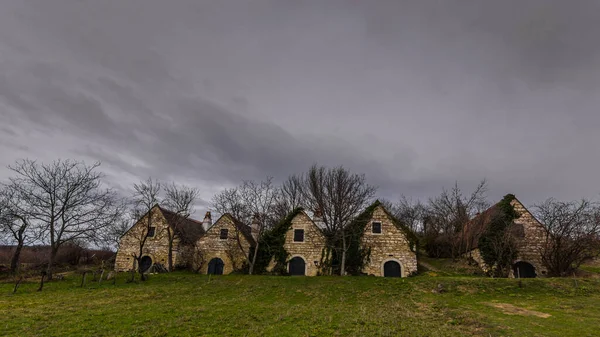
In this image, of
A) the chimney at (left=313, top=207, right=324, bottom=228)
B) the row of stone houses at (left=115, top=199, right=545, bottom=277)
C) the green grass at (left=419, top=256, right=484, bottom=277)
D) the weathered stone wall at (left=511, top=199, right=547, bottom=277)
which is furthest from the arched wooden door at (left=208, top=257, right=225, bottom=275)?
the weathered stone wall at (left=511, top=199, right=547, bottom=277)

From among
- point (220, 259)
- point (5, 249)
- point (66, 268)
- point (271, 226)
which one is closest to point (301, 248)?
point (271, 226)

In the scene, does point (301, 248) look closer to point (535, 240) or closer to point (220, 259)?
point (220, 259)

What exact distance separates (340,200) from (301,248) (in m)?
5.98

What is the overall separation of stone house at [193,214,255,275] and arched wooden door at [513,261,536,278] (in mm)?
23174

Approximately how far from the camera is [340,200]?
81.4 ft

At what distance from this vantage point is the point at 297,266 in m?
26.2

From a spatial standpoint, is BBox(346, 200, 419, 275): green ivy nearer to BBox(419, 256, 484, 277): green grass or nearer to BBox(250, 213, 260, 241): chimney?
BBox(419, 256, 484, 277): green grass

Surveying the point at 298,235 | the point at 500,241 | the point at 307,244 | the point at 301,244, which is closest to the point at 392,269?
the point at 307,244

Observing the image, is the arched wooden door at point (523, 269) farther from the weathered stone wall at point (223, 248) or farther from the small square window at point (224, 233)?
the small square window at point (224, 233)

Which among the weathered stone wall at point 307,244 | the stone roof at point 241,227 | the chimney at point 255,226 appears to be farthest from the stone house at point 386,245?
the stone roof at point 241,227

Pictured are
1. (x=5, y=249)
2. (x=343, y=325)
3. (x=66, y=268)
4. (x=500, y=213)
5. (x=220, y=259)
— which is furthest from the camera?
(x=5, y=249)

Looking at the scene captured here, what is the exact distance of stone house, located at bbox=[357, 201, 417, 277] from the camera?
24.7m

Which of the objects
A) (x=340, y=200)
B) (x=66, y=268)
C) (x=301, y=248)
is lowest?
(x=66, y=268)

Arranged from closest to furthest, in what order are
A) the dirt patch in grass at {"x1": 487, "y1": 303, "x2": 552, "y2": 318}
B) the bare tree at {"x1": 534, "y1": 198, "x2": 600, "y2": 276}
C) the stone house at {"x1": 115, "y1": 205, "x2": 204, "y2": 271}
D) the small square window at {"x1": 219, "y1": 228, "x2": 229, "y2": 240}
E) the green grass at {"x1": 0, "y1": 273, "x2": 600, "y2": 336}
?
the green grass at {"x1": 0, "y1": 273, "x2": 600, "y2": 336}
the dirt patch in grass at {"x1": 487, "y1": 303, "x2": 552, "y2": 318}
the bare tree at {"x1": 534, "y1": 198, "x2": 600, "y2": 276}
the small square window at {"x1": 219, "y1": 228, "x2": 229, "y2": 240}
the stone house at {"x1": 115, "y1": 205, "x2": 204, "y2": 271}
